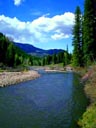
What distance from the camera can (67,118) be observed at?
21.9m

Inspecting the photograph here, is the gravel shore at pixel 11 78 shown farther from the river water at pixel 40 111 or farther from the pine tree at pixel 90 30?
the river water at pixel 40 111

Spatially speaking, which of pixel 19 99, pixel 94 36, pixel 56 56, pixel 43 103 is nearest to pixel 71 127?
pixel 43 103

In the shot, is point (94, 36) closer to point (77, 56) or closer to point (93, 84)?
point (77, 56)

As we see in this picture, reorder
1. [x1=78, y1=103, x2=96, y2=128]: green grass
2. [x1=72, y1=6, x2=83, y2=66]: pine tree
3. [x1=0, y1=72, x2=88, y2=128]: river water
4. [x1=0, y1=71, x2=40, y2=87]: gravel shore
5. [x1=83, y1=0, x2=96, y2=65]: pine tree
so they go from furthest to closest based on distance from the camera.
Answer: [x1=72, y1=6, x2=83, y2=66]: pine tree, [x1=83, y1=0, x2=96, y2=65]: pine tree, [x1=0, y1=71, x2=40, y2=87]: gravel shore, [x1=0, y1=72, x2=88, y2=128]: river water, [x1=78, y1=103, x2=96, y2=128]: green grass

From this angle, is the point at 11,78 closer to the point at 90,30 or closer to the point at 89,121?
the point at 90,30

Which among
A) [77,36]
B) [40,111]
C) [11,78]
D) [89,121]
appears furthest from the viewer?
[77,36]

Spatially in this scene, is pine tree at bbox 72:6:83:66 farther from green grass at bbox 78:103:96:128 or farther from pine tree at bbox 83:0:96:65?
green grass at bbox 78:103:96:128

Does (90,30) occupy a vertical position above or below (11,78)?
above

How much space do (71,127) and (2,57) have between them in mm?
93384

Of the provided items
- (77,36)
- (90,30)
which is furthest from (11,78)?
(77,36)

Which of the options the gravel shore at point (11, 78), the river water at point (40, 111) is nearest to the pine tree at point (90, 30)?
the gravel shore at point (11, 78)

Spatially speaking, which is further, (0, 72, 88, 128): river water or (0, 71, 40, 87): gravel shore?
(0, 71, 40, 87): gravel shore

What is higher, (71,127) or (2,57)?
(2,57)

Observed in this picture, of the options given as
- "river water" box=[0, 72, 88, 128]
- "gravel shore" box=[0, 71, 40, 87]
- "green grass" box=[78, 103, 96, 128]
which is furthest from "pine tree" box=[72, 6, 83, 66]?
"green grass" box=[78, 103, 96, 128]
